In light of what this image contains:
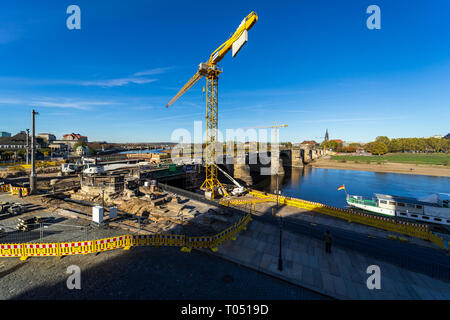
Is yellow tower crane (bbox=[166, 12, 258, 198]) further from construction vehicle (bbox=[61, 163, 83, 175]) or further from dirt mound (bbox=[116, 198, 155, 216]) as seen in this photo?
construction vehicle (bbox=[61, 163, 83, 175])

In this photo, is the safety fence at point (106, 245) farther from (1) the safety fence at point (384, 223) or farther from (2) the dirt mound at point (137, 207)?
(1) the safety fence at point (384, 223)

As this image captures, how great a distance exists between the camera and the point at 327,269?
11703 millimetres

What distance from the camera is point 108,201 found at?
24.8 meters

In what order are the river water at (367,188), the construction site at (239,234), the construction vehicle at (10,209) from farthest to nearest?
1. the river water at (367,188)
2. the construction vehicle at (10,209)
3. the construction site at (239,234)

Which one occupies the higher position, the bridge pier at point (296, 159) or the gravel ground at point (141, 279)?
the bridge pier at point (296, 159)

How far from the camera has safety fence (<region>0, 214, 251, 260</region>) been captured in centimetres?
1148

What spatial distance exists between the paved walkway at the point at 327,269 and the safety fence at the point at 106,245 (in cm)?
108

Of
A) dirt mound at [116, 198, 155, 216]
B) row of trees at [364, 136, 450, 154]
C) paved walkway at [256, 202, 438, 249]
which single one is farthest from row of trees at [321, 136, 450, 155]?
dirt mound at [116, 198, 155, 216]

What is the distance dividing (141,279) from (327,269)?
11.0 metres

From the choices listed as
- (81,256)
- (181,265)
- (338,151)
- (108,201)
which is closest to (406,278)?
(181,265)

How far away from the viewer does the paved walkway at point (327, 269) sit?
10016 mm

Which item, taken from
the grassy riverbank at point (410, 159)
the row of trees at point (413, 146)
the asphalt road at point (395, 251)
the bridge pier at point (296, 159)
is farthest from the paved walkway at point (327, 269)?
the row of trees at point (413, 146)
